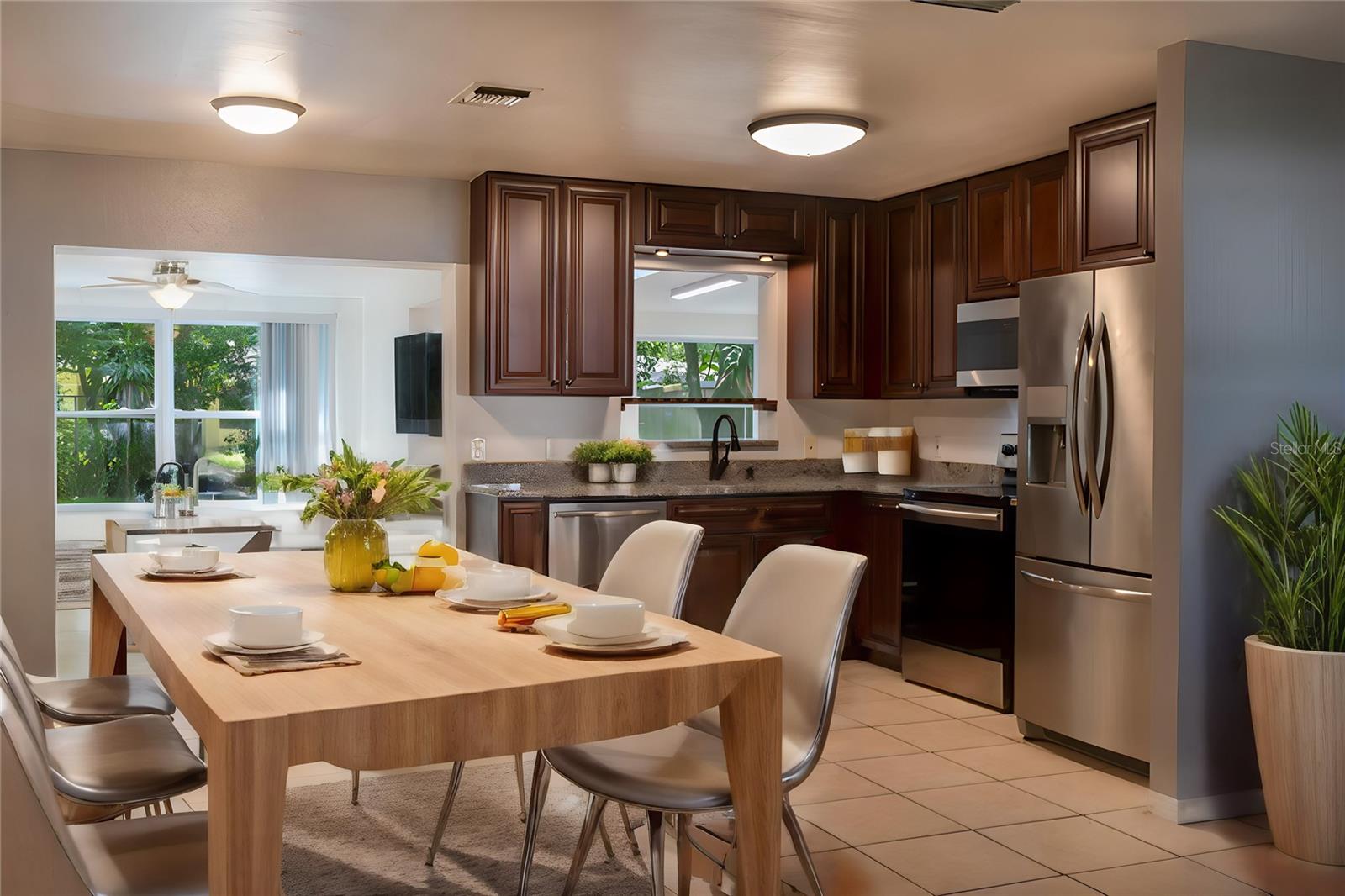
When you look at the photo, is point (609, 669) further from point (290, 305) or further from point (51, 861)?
point (290, 305)

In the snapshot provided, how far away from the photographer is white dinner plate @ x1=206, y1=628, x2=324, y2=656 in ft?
6.59

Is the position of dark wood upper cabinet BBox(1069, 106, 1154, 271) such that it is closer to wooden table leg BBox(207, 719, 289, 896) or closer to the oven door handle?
the oven door handle

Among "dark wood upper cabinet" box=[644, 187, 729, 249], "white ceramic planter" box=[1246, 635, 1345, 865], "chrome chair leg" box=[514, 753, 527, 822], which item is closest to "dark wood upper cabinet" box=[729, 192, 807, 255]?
"dark wood upper cabinet" box=[644, 187, 729, 249]

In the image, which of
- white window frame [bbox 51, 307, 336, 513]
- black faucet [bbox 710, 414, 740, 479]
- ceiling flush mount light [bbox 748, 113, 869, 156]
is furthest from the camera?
white window frame [bbox 51, 307, 336, 513]

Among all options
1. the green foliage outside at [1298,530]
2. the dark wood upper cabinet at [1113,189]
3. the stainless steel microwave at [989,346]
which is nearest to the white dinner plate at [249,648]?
the green foliage outside at [1298,530]

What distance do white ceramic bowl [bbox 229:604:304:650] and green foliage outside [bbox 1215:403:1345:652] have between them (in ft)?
8.94

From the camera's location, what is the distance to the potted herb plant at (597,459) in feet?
18.7

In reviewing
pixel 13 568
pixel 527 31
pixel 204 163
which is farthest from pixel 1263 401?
pixel 13 568

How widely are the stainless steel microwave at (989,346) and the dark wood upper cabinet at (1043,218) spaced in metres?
0.20

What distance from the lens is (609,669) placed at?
6.42ft

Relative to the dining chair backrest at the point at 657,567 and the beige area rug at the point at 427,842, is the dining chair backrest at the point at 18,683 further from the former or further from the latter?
the dining chair backrest at the point at 657,567

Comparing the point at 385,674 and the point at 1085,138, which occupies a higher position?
the point at 1085,138

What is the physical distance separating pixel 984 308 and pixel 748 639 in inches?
119

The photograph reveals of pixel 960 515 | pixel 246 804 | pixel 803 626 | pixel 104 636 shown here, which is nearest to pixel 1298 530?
pixel 960 515
